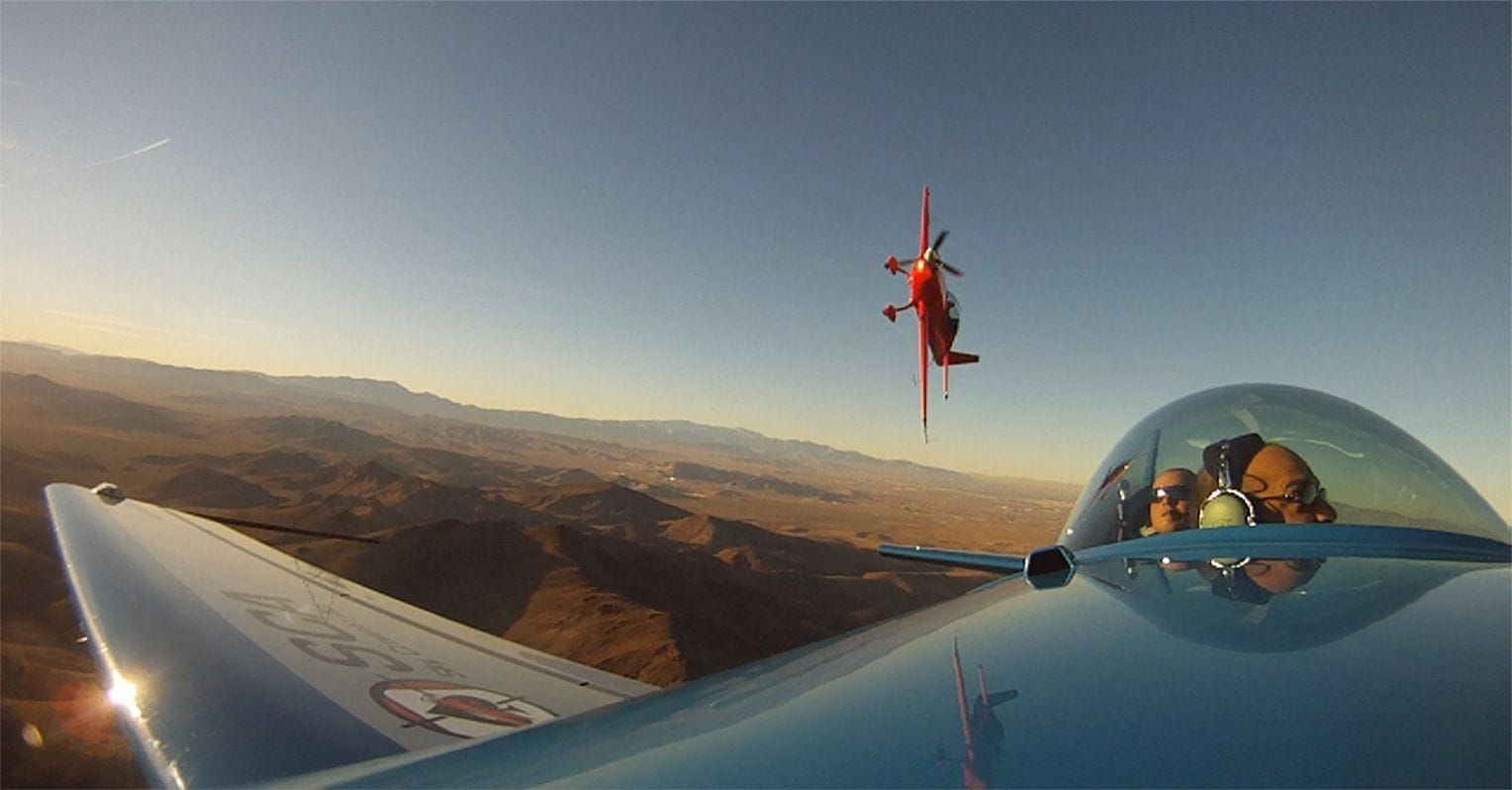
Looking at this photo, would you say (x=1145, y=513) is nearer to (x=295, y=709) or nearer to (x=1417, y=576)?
(x=1417, y=576)

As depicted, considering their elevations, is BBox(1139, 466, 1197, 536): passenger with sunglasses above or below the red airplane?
below

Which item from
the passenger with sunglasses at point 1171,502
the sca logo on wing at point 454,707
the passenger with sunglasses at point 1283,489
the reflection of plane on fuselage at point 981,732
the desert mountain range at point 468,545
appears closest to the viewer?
the reflection of plane on fuselage at point 981,732

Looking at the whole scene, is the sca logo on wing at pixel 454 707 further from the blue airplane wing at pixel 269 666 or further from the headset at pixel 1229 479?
the headset at pixel 1229 479

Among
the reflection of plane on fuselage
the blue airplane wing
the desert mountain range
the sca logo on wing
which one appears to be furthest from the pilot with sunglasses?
the desert mountain range

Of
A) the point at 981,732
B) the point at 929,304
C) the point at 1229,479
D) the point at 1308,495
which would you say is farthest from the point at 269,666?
the point at 929,304

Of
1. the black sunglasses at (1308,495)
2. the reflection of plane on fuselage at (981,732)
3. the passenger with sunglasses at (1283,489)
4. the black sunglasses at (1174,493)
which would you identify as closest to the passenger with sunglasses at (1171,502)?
the black sunglasses at (1174,493)

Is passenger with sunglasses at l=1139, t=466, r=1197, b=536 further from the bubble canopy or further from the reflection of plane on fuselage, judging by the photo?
the reflection of plane on fuselage

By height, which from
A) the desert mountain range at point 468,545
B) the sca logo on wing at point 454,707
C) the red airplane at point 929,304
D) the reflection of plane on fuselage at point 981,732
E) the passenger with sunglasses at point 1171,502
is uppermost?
the red airplane at point 929,304
